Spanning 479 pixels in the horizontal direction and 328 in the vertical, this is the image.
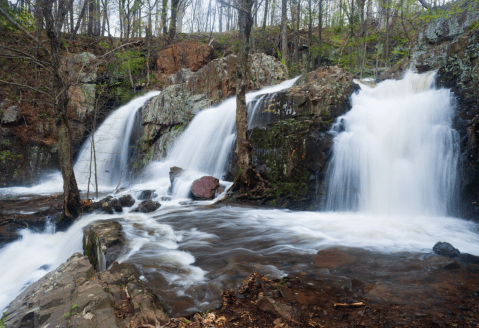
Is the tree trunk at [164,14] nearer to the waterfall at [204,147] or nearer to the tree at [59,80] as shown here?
the waterfall at [204,147]

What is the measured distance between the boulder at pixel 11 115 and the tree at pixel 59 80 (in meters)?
9.53

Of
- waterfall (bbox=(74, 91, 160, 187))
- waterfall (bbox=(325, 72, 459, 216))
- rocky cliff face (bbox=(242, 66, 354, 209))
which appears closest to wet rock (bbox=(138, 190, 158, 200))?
rocky cliff face (bbox=(242, 66, 354, 209))

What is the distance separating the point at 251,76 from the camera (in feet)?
46.3

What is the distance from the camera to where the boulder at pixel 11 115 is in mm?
13352

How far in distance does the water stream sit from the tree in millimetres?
664

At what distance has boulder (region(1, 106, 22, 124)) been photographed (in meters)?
13.4

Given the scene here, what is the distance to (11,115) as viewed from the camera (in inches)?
531

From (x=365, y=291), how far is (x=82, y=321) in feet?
8.97

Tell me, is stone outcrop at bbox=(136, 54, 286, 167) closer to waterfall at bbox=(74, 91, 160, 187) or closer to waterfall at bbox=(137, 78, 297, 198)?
waterfall at bbox=(137, 78, 297, 198)

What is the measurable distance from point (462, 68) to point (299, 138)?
461 cm

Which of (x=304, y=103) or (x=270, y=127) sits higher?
(x=304, y=103)

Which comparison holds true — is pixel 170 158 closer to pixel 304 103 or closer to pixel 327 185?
pixel 304 103

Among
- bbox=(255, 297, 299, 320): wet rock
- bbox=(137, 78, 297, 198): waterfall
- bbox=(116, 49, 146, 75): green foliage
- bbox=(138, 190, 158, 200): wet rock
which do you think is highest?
bbox=(116, 49, 146, 75): green foliage

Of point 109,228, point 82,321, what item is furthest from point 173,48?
point 82,321
